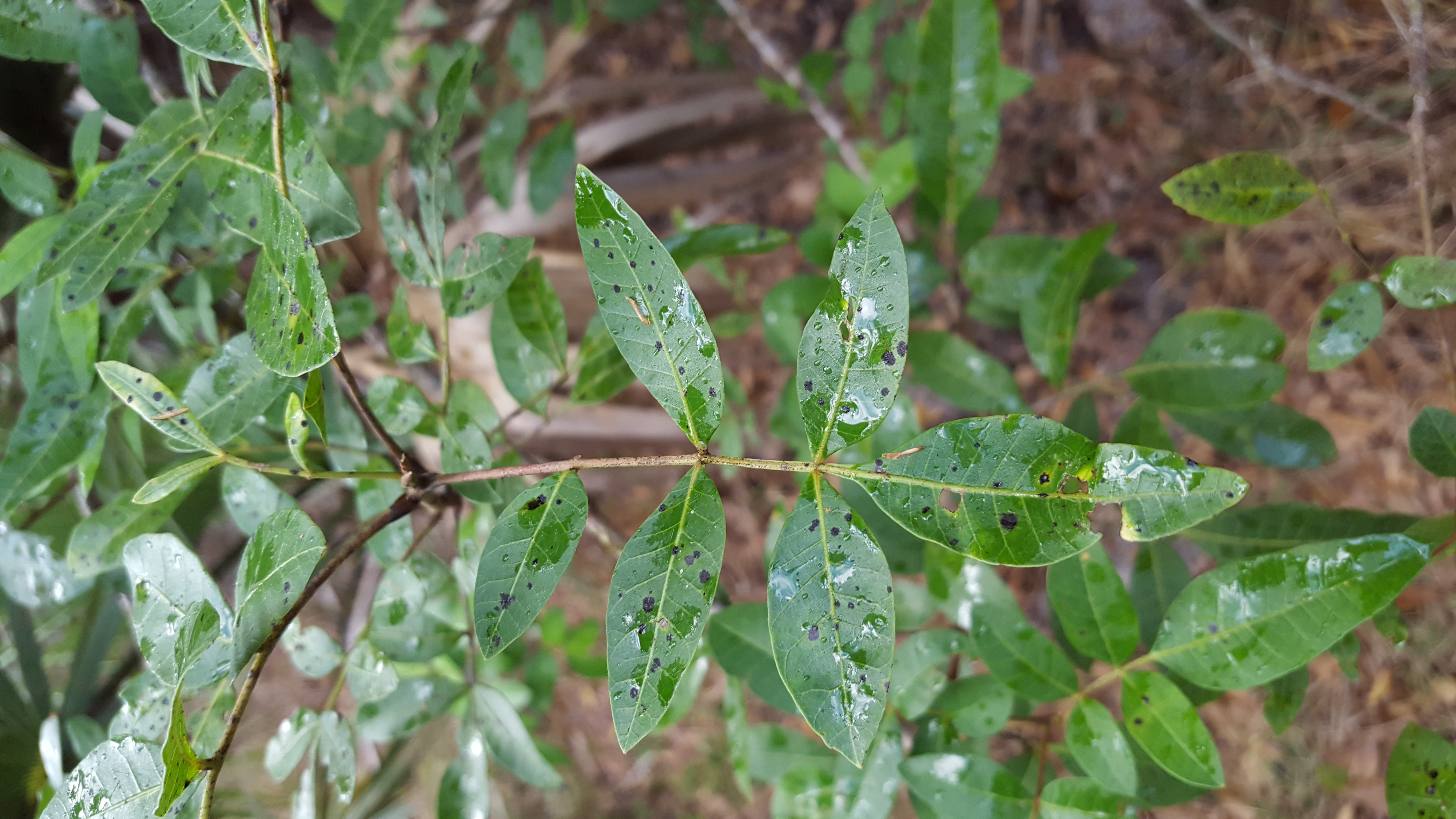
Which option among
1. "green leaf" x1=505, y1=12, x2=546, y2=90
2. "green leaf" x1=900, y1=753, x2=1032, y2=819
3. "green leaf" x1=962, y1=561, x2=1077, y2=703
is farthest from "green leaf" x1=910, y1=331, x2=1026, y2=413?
"green leaf" x1=505, y1=12, x2=546, y2=90

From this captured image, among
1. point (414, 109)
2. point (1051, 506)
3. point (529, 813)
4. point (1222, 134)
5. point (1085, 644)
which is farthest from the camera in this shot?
point (529, 813)

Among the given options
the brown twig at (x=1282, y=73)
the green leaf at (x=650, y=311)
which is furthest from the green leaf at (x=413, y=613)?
the brown twig at (x=1282, y=73)

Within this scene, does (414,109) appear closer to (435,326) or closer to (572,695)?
(435,326)

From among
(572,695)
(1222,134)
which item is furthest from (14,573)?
(1222,134)

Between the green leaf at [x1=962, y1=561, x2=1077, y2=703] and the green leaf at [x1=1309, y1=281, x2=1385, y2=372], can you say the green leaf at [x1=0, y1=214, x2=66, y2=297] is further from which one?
the green leaf at [x1=1309, y1=281, x2=1385, y2=372]

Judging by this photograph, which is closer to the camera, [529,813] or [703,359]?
[703,359]

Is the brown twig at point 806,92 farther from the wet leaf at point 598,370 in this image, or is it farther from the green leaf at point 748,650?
the green leaf at point 748,650
